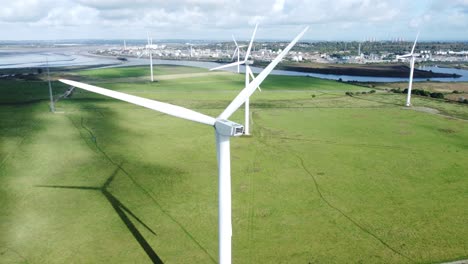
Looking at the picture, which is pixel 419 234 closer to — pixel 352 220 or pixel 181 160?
pixel 352 220

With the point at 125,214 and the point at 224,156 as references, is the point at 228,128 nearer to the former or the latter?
the point at 224,156

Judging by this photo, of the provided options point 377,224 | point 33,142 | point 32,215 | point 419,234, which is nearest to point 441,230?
point 419,234

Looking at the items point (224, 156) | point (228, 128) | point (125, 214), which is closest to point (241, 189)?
point (125, 214)

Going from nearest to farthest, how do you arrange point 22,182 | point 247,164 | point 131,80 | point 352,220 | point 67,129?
point 352,220 → point 22,182 → point 247,164 → point 67,129 → point 131,80

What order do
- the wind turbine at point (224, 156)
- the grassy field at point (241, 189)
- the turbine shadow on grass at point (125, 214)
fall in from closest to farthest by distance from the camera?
the wind turbine at point (224, 156) < the turbine shadow on grass at point (125, 214) < the grassy field at point (241, 189)

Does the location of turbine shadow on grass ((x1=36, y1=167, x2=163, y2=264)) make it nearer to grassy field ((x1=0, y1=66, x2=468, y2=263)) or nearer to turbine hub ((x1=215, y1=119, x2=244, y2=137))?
grassy field ((x1=0, y1=66, x2=468, y2=263))

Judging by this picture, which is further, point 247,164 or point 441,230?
point 247,164

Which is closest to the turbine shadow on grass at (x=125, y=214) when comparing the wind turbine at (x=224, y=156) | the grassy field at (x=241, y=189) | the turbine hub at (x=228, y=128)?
the grassy field at (x=241, y=189)

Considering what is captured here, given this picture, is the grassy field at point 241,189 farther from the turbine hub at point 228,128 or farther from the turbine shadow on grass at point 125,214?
the turbine hub at point 228,128
